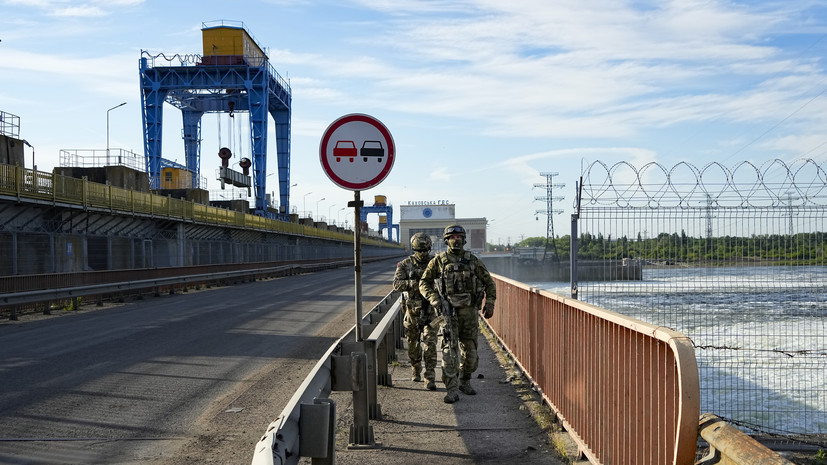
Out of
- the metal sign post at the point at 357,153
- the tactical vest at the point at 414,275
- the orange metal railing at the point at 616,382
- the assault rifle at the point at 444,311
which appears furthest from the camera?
the tactical vest at the point at 414,275

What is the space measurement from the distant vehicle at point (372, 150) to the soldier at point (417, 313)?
226 cm

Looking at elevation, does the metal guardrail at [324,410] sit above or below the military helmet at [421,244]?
below

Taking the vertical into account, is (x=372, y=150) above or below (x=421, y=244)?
above

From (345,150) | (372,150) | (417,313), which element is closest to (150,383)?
(417,313)

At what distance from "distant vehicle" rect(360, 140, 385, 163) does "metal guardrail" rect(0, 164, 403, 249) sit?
1647 cm

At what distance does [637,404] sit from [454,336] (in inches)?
143

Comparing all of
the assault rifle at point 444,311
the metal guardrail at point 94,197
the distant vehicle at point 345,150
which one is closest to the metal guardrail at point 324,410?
the assault rifle at point 444,311

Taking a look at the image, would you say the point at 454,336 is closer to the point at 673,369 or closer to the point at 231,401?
the point at 231,401

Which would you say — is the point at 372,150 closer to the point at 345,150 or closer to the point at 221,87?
the point at 345,150

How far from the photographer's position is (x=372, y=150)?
6.28 m

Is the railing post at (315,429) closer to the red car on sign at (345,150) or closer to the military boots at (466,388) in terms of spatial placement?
the red car on sign at (345,150)

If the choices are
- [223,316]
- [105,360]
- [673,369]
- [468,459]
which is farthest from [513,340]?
[223,316]

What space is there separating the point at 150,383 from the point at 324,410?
206 inches

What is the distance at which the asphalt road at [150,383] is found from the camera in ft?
19.0
